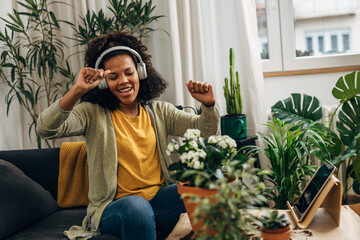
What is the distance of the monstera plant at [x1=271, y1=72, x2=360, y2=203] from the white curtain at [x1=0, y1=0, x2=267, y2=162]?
0.59 feet

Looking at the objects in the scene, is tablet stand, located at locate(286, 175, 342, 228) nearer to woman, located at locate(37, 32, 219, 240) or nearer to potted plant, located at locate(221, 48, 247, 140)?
woman, located at locate(37, 32, 219, 240)

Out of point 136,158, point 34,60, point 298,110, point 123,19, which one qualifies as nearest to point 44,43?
point 34,60

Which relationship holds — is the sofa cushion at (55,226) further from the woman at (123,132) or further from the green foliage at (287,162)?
the green foliage at (287,162)

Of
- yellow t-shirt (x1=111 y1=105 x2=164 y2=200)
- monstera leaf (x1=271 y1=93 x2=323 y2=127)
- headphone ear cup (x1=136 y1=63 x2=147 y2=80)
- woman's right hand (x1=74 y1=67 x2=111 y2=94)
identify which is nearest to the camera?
woman's right hand (x1=74 y1=67 x2=111 y2=94)

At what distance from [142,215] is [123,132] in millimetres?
455

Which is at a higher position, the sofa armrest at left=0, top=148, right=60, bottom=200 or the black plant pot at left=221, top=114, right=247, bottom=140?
the black plant pot at left=221, top=114, right=247, bottom=140

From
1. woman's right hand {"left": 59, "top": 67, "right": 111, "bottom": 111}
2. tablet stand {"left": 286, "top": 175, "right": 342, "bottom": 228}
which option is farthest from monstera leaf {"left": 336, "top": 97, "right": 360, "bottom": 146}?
woman's right hand {"left": 59, "top": 67, "right": 111, "bottom": 111}

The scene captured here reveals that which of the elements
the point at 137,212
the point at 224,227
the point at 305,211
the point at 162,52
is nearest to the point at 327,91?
the point at 162,52

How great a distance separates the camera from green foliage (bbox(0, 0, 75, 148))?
2.46 metres

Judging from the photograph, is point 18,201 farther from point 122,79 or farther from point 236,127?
point 236,127

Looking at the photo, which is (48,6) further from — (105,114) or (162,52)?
(105,114)

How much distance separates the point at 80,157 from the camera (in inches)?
79.5

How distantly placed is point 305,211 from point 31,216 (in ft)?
4.17

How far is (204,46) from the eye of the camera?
2529mm
